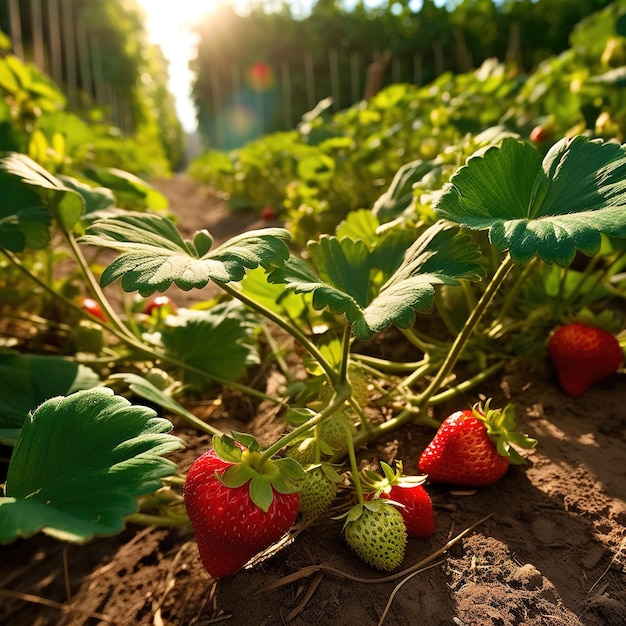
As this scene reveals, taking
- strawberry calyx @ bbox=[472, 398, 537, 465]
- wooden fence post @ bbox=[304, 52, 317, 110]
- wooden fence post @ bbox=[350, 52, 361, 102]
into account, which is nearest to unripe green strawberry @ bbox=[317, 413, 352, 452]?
strawberry calyx @ bbox=[472, 398, 537, 465]

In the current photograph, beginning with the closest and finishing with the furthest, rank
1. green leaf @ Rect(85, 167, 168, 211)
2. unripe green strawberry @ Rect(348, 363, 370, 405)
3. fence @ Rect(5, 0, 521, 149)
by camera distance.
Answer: unripe green strawberry @ Rect(348, 363, 370, 405) → green leaf @ Rect(85, 167, 168, 211) → fence @ Rect(5, 0, 521, 149)

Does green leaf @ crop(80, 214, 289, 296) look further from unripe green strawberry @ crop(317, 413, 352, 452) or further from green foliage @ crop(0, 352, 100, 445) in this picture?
green foliage @ crop(0, 352, 100, 445)

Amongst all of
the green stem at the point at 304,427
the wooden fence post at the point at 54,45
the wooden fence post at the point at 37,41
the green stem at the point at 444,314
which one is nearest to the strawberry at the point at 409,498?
the green stem at the point at 304,427

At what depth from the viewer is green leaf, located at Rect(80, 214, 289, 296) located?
738 mm

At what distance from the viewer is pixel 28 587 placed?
140 cm

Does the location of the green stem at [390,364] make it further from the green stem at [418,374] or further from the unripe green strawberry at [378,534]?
the unripe green strawberry at [378,534]

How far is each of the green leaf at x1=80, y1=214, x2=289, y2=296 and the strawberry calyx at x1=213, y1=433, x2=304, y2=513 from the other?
0.22m

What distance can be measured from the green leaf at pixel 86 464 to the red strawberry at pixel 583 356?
0.88 m

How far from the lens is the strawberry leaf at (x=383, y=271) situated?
759mm

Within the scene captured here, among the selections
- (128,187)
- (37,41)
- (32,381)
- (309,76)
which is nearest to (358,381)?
(32,381)

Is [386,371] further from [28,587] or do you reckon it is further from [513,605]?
[28,587]

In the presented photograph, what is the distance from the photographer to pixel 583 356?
1226 millimetres

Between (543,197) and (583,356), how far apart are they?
529mm

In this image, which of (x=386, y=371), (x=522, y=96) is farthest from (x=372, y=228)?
(x=522, y=96)
